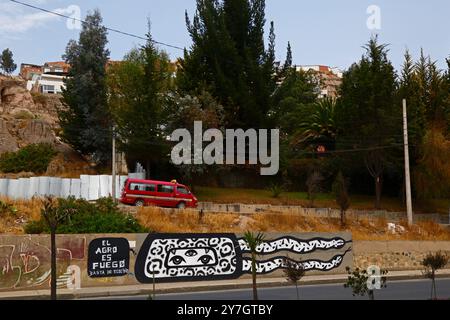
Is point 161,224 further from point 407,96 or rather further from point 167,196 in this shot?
point 407,96

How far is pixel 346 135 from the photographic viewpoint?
44.9 m

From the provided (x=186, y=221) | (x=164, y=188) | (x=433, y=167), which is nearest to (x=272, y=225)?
(x=186, y=221)

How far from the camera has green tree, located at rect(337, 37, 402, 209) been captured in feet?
137

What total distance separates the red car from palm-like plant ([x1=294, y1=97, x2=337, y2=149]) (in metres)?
17.3

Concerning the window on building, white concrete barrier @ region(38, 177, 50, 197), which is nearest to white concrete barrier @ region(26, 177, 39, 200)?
white concrete barrier @ region(38, 177, 50, 197)

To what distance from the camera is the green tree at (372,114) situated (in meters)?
41.8

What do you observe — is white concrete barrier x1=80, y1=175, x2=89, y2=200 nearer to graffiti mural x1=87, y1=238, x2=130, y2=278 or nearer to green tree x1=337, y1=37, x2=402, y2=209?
graffiti mural x1=87, y1=238, x2=130, y2=278

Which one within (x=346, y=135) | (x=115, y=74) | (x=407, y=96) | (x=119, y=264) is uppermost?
(x=115, y=74)

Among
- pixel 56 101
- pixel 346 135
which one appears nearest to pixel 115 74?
pixel 56 101

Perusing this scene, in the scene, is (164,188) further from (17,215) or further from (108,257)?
(108,257)

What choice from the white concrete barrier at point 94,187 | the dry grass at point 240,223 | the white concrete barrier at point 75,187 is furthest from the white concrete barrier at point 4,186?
the dry grass at point 240,223

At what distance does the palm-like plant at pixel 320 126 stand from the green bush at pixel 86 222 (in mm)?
25805
